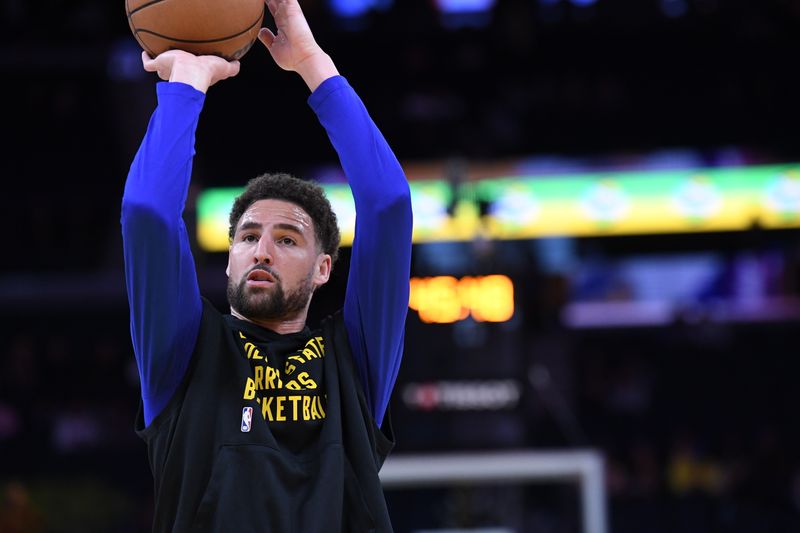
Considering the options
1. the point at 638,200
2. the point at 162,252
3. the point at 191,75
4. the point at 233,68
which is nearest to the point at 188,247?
the point at 162,252

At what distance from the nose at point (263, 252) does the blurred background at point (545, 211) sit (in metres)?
8.50

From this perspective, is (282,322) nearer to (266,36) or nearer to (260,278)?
(260,278)

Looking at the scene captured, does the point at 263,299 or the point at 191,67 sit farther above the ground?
the point at 191,67

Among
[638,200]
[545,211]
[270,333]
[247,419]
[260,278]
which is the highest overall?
[638,200]

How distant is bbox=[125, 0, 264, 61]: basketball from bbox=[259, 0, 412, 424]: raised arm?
0.22m

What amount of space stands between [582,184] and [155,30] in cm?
1088

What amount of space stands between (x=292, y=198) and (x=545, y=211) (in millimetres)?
10521

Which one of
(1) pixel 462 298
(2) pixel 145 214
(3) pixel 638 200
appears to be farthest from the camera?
(3) pixel 638 200

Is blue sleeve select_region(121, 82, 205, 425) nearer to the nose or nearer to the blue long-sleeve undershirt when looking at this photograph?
the blue long-sleeve undershirt

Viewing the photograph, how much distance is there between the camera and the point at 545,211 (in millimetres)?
12992

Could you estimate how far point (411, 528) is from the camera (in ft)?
37.0

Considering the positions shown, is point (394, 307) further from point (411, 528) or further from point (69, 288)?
point (69, 288)

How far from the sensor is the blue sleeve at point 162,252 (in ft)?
7.57

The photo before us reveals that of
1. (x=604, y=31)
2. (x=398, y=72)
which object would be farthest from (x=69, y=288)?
(x=604, y=31)
